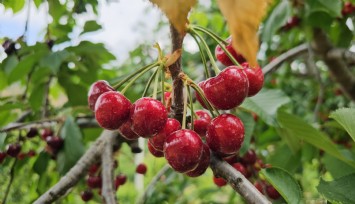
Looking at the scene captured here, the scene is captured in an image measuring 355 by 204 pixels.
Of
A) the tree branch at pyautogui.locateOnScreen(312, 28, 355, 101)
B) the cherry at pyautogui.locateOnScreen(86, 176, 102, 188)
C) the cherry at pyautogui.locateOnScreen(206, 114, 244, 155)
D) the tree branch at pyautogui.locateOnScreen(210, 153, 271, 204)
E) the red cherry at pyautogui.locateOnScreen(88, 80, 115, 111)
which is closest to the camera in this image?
the tree branch at pyautogui.locateOnScreen(210, 153, 271, 204)

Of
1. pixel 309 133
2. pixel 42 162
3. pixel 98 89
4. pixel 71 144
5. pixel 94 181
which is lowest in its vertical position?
pixel 94 181

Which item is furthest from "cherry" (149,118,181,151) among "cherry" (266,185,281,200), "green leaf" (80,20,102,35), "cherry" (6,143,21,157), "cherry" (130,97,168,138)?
"green leaf" (80,20,102,35)

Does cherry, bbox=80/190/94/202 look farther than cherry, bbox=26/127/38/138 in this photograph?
Yes

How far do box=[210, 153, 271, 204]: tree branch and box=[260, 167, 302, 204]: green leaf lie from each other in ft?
0.42

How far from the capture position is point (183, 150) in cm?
81

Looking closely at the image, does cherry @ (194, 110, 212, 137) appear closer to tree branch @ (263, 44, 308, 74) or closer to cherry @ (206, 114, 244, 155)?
cherry @ (206, 114, 244, 155)

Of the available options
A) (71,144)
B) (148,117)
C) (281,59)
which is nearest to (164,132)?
(148,117)

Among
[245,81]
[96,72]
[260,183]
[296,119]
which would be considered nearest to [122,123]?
[245,81]

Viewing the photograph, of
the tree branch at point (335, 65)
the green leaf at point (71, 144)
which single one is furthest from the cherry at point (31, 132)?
the tree branch at point (335, 65)

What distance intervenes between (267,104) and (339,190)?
513 mm

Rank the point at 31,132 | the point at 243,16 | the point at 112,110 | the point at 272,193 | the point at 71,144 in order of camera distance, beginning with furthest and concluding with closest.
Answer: the point at 31,132, the point at 71,144, the point at 272,193, the point at 112,110, the point at 243,16

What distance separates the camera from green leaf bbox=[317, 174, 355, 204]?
89 cm

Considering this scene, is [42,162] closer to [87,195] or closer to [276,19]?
[87,195]

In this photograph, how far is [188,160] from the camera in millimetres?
838
